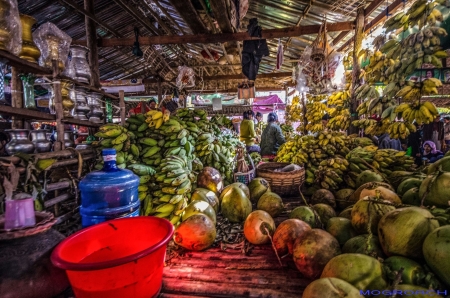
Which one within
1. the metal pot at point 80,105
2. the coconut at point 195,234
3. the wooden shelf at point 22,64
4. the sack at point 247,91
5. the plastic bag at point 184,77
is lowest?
Result: the coconut at point 195,234

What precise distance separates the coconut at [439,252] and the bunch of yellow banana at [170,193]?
6.84 feet

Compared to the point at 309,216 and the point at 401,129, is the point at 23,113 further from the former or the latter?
the point at 401,129

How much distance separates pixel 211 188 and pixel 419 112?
2995mm

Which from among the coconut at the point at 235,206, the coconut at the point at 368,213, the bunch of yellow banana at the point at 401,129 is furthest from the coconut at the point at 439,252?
the bunch of yellow banana at the point at 401,129

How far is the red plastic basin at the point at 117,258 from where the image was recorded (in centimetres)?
119

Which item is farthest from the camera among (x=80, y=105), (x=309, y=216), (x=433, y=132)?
(x=433, y=132)

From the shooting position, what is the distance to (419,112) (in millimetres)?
3055

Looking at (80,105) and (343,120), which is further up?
(80,105)

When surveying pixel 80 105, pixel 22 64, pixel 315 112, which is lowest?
pixel 80 105

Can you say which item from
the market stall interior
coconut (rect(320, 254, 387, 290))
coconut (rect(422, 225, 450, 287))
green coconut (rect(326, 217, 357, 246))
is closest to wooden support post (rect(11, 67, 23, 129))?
the market stall interior

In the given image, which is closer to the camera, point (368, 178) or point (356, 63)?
point (368, 178)

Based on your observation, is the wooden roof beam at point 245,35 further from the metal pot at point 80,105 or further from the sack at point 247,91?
the sack at point 247,91

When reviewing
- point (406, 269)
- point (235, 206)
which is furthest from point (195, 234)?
point (406, 269)

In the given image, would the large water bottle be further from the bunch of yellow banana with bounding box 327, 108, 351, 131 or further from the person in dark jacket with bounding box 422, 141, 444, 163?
the person in dark jacket with bounding box 422, 141, 444, 163
